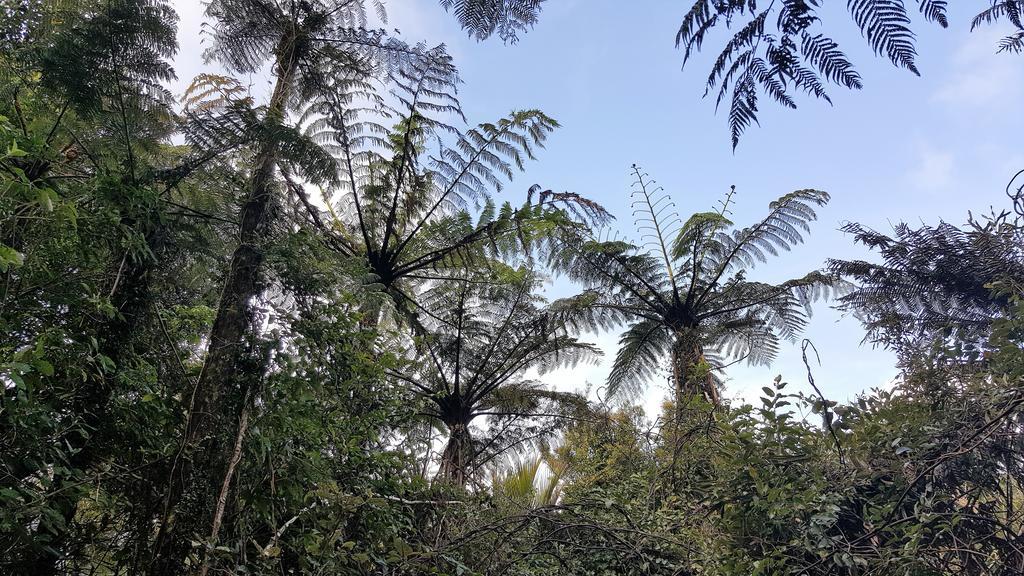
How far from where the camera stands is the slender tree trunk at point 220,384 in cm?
242

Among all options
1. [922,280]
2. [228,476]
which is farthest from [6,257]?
[922,280]

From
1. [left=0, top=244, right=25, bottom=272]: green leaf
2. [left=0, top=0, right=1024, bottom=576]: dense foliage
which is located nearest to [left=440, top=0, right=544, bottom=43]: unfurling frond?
[left=0, top=0, right=1024, bottom=576]: dense foliage

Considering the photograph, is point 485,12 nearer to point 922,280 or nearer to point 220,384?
point 220,384

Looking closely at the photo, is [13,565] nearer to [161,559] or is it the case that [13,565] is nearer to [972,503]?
[161,559]

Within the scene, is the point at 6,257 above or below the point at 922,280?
below

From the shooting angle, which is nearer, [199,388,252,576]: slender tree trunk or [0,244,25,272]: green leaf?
[0,244,25,272]: green leaf

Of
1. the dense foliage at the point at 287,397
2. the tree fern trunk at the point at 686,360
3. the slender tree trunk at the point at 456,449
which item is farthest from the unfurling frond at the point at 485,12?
the tree fern trunk at the point at 686,360

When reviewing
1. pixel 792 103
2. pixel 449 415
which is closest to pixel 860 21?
Result: pixel 792 103

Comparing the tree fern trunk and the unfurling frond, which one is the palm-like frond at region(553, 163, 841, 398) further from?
the unfurling frond

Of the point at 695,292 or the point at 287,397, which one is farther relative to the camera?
the point at 695,292

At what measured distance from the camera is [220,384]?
109 inches

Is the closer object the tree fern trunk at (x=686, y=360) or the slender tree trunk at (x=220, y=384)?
the slender tree trunk at (x=220, y=384)

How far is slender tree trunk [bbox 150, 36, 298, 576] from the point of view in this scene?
2418 mm

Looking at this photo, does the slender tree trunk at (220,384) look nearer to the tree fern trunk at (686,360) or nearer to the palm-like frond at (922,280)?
the tree fern trunk at (686,360)
